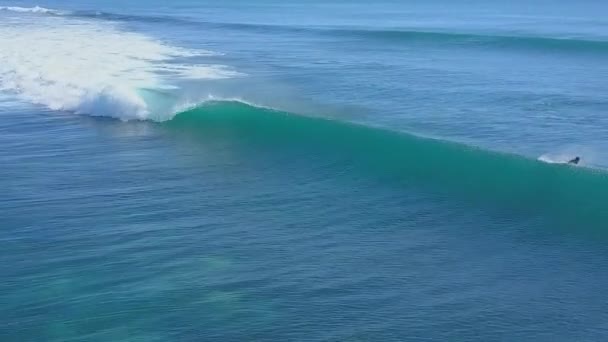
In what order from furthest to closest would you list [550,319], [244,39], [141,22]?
[141,22] → [244,39] → [550,319]

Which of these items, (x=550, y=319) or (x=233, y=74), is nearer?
(x=550, y=319)

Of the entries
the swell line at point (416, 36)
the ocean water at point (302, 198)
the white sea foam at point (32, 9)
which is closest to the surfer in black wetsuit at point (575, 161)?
the ocean water at point (302, 198)

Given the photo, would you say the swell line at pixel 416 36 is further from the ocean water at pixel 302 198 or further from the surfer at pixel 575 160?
the surfer at pixel 575 160

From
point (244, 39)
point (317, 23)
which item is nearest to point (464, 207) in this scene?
point (244, 39)

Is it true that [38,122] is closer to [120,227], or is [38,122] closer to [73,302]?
[120,227]

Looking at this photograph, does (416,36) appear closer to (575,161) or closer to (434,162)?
(434,162)

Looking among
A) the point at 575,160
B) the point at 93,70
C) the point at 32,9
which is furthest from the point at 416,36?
the point at 32,9
